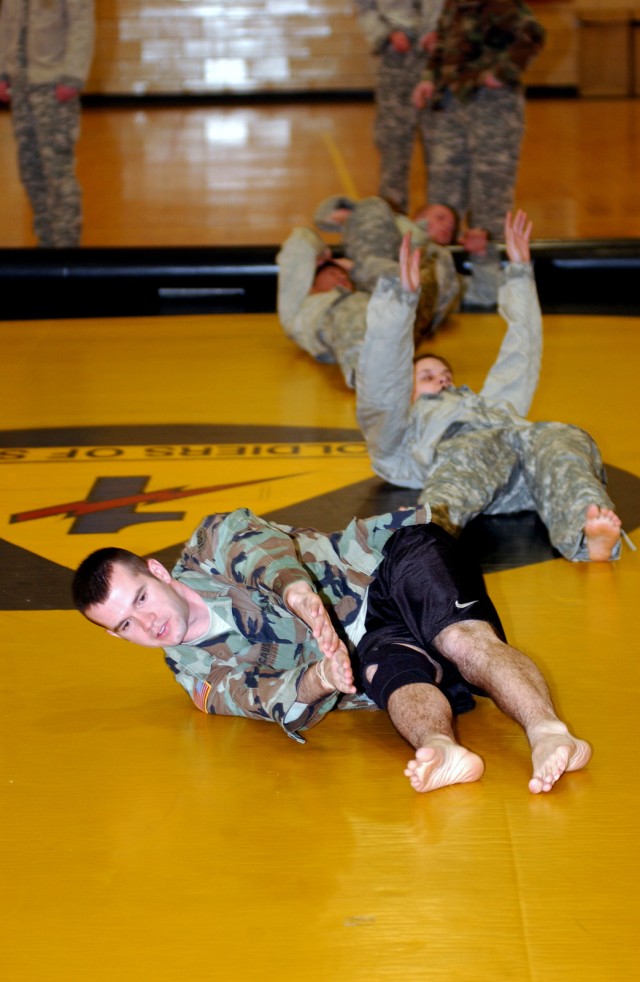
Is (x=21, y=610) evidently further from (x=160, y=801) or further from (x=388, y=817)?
(x=388, y=817)

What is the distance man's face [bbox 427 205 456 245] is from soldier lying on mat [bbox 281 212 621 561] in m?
2.17

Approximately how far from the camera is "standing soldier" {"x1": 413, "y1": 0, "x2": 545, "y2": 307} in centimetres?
616

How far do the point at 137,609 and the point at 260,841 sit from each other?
18.8 inches

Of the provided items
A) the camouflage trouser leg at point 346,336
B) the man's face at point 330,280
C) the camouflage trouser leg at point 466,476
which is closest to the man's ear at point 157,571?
the camouflage trouser leg at point 466,476

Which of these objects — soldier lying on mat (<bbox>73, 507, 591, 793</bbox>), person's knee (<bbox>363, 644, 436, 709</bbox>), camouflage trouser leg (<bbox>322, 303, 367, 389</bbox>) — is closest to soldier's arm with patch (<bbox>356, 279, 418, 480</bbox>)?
camouflage trouser leg (<bbox>322, 303, 367, 389</bbox>)

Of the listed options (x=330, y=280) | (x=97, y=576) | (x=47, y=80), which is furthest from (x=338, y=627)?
(x=47, y=80)

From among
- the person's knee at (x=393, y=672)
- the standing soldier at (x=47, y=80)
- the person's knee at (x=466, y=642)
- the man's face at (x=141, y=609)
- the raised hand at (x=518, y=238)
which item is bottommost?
the person's knee at (x=393, y=672)

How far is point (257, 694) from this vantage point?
250 centimetres

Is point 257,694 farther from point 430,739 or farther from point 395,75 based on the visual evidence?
point 395,75

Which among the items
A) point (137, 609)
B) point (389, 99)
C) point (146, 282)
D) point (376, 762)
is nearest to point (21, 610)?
point (137, 609)

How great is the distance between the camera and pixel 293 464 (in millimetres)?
4273

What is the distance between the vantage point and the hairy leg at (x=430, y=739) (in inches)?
87.0

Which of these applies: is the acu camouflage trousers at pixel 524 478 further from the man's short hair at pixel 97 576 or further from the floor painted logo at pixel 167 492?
the man's short hair at pixel 97 576

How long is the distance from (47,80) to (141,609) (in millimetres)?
5064
